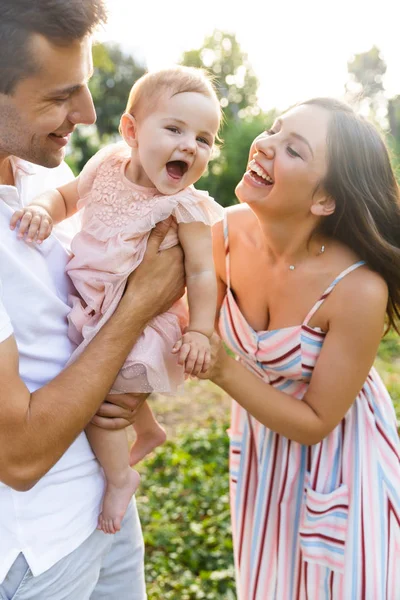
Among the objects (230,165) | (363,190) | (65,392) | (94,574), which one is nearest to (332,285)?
(363,190)

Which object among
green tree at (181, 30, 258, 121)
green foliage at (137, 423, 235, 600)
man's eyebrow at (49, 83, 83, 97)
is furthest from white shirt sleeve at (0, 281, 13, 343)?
green tree at (181, 30, 258, 121)

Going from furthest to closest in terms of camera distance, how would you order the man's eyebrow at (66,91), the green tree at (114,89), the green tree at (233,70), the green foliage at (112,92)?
the green tree at (114,89) < the green foliage at (112,92) < the green tree at (233,70) < the man's eyebrow at (66,91)

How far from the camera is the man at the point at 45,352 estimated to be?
178 centimetres

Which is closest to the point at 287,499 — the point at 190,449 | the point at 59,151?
the point at 59,151

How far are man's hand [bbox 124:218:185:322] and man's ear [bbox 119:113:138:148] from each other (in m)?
0.30

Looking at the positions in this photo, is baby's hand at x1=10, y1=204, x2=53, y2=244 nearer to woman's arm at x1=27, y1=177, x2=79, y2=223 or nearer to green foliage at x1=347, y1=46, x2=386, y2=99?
woman's arm at x1=27, y1=177, x2=79, y2=223

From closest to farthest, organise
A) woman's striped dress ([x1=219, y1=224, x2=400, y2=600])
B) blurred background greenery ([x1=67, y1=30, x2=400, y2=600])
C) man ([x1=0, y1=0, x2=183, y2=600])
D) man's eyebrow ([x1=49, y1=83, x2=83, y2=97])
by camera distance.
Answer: man ([x1=0, y1=0, x2=183, y2=600])
man's eyebrow ([x1=49, y1=83, x2=83, y2=97])
woman's striped dress ([x1=219, y1=224, x2=400, y2=600])
blurred background greenery ([x1=67, y1=30, x2=400, y2=600])

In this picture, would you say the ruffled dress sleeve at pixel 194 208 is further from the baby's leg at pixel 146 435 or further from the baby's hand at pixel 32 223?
the baby's leg at pixel 146 435

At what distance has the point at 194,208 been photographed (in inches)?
86.9

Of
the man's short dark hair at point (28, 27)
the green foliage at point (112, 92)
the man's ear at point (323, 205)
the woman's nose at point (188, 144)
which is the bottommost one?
the green foliage at point (112, 92)

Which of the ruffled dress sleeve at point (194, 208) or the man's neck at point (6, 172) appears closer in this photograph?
the man's neck at point (6, 172)

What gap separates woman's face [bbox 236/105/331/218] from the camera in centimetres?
250

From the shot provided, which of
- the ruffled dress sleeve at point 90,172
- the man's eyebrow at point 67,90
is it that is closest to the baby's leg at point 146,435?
the ruffled dress sleeve at point 90,172

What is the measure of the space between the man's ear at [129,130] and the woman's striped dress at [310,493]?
0.75 metres
